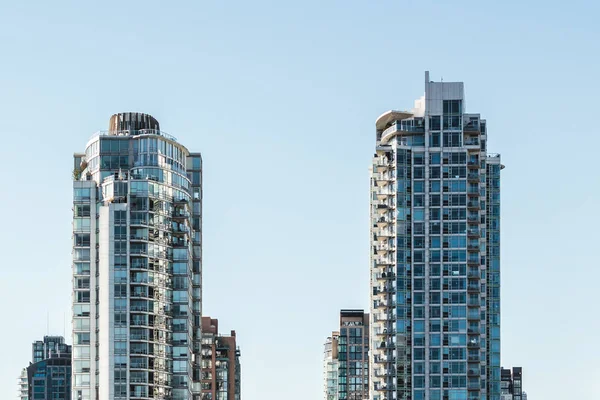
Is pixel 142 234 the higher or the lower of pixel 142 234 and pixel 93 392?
the higher

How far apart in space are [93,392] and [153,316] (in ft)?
39.4

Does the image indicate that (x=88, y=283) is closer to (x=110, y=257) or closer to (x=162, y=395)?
(x=110, y=257)

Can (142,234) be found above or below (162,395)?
above

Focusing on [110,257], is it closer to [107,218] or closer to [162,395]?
[107,218]

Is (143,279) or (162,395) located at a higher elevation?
(143,279)

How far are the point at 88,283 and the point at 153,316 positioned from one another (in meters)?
9.14

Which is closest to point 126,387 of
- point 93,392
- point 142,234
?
point 93,392

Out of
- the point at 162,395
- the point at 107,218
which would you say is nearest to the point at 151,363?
the point at 162,395

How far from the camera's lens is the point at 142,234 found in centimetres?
19975

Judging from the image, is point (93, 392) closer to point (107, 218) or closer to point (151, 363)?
point (151, 363)

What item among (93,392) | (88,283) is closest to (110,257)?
(88,283)

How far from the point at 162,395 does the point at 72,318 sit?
14906 millimetres

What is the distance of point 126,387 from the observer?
19612 centimetres

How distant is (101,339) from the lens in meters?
197
